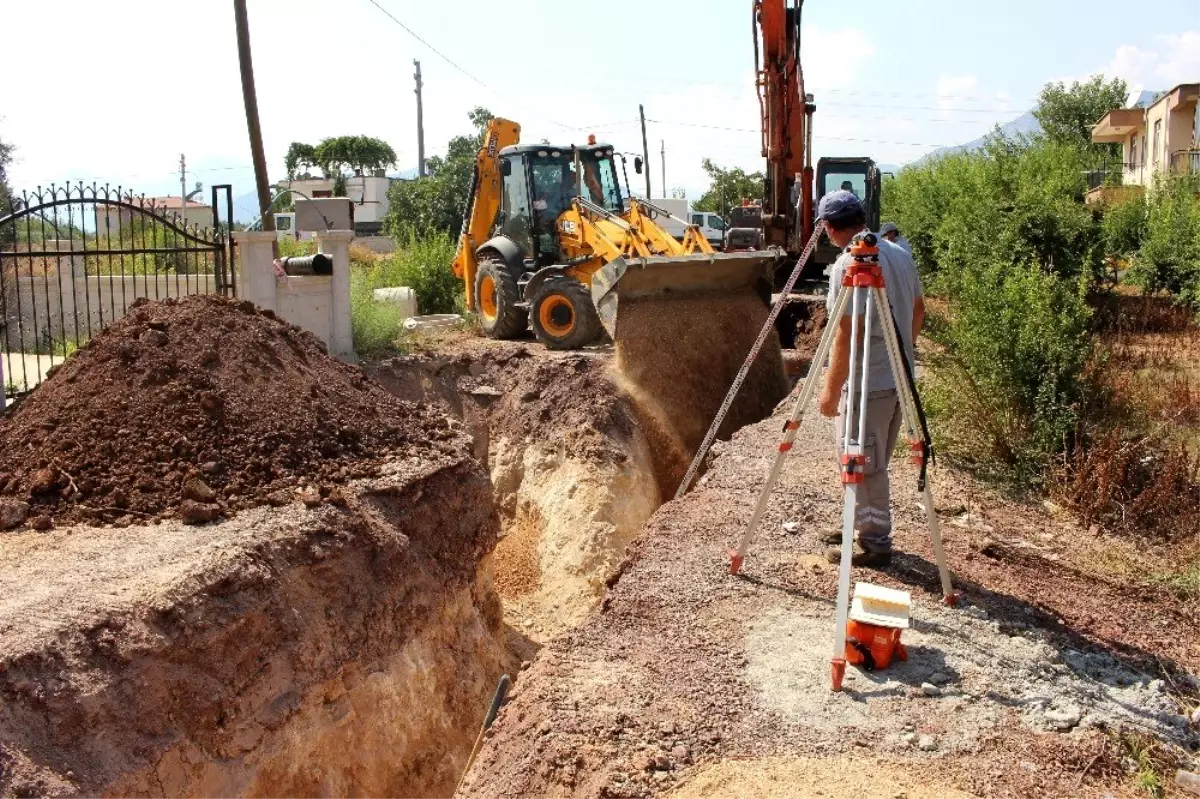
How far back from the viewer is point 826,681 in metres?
4.68

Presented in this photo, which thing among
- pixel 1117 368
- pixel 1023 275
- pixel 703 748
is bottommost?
pixel 703 748

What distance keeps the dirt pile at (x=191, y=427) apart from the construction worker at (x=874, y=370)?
3648mm

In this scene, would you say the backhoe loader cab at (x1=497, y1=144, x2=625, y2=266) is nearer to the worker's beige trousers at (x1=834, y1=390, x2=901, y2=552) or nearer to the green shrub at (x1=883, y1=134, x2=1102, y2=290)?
the green shrub at (x1=883, y1=134, x2=1102, y2=290)

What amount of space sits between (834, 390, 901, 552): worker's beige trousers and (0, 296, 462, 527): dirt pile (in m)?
3.62

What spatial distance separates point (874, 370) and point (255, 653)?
375 centimetres

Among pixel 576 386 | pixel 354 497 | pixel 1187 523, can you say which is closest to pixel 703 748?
pixel 354 497

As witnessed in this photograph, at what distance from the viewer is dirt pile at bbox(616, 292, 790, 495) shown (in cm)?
1230

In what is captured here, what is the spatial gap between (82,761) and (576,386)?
26.1 ft

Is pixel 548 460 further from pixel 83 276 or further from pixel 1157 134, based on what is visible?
pixel 1157 134

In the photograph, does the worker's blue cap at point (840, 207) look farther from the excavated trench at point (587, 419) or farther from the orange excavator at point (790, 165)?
the orange excavator at point (790, 165)

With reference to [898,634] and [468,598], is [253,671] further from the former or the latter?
[898,634]

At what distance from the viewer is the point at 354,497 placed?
24.8 ft

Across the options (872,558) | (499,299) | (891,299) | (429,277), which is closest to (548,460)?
(499,299)

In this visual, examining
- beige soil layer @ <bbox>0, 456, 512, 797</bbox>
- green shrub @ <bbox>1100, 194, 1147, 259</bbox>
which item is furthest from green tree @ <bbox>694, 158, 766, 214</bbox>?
beige soil layer @ <bbox>0, 456, 512, 797</bbox>
